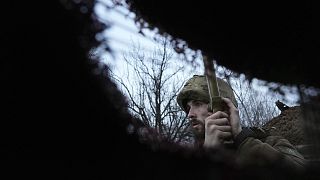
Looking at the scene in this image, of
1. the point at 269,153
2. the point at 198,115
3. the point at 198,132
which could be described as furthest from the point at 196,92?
the point at 269,153

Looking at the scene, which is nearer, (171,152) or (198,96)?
(171,152)

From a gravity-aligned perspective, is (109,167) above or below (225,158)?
below

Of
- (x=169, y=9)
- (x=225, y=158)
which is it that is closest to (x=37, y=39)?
(x=225, y=158)

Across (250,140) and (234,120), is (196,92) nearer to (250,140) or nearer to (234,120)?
(234,120)

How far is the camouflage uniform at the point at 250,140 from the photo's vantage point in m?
2.27

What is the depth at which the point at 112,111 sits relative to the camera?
46.6 inches

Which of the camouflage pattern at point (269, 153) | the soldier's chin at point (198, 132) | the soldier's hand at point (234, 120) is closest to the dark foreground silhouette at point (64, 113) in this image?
the camouflage pattern at point (269, 153)

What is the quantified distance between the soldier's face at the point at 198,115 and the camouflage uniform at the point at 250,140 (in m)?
0.04

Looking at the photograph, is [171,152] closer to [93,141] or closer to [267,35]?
[93,141]

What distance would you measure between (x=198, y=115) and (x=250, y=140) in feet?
1.94

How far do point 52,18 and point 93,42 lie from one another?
138mm

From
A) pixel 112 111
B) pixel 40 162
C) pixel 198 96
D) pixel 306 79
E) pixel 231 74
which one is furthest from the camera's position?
pixel 198 96

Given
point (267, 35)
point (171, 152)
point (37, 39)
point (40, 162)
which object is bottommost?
point (40, 162)

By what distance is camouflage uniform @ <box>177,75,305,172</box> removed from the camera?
2.27 m
